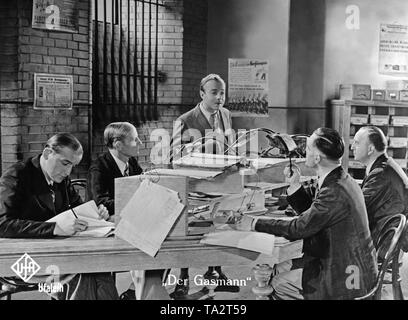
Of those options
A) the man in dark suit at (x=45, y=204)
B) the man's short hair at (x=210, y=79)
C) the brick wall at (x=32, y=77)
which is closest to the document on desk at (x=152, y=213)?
the man in dark suit at (x=45, y=204)

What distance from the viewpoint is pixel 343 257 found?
1.91 metres

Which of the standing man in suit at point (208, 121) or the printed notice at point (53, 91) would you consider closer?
the printed notice at point (53, 91)

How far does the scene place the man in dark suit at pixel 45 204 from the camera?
1810 mm

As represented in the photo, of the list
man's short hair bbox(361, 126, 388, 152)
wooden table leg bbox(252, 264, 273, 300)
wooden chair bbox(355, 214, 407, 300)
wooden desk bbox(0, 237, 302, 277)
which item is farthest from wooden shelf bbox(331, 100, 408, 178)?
wooden desk bbox(0, 237, 302, 277)

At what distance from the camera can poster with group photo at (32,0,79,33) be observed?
2.53 meters

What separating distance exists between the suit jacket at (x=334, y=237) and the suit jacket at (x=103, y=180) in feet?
2.93

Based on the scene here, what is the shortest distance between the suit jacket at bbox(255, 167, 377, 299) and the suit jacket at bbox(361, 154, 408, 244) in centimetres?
36

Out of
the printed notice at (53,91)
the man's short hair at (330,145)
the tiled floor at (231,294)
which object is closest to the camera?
the man's short hair at (330,145)

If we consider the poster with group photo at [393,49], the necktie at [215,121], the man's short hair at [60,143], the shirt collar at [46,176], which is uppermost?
the poster with group photo at [393,49]

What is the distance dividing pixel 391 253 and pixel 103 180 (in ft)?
4.51

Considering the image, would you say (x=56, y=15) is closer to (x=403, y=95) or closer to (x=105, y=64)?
(x=105, y=64)

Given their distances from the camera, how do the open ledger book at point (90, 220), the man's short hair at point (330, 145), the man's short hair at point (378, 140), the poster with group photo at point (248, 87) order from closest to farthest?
the open ledger book at point (90, 220) → the man's short hair at point (330, 145) → the man's short hair at point (378, 140) → the poster with group photo at point (248, 87)

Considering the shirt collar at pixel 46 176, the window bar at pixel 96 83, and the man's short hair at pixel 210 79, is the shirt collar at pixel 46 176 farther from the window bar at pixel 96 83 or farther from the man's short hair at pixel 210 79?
the man's short hair at pixel 210 79

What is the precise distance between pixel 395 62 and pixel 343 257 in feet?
4.62
